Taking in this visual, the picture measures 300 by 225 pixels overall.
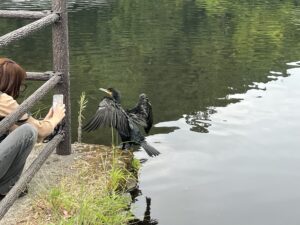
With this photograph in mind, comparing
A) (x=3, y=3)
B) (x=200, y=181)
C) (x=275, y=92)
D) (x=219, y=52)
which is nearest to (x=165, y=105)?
(x=275, y=92)

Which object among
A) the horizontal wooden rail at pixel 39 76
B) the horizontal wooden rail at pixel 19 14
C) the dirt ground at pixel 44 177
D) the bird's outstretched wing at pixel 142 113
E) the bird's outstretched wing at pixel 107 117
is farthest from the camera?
the bird's outstretched wing at pixel 142 113

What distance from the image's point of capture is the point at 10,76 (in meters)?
4.25

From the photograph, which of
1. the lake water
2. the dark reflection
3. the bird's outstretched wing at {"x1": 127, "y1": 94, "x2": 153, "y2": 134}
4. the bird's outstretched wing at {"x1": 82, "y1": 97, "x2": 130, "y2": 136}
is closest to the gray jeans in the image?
the dark reflection

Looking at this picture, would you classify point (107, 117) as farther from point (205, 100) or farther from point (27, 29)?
point (205, 100)

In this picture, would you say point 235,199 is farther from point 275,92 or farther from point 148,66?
point 148,66

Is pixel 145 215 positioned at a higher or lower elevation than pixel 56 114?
lower

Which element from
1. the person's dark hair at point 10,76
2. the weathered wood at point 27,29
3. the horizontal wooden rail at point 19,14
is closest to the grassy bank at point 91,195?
the person's dark hair at point 10,76

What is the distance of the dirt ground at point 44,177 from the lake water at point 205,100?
3.22 feet

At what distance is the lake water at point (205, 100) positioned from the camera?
7.18 meters

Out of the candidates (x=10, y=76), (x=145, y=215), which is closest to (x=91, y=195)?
(x=145, y=215)

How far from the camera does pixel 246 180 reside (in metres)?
7.81

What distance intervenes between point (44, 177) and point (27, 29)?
1.72 metres

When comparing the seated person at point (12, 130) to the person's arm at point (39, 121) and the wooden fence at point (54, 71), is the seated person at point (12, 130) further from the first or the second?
the wooden fence at point (54, 71)

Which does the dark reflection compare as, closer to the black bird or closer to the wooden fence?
the black bird
